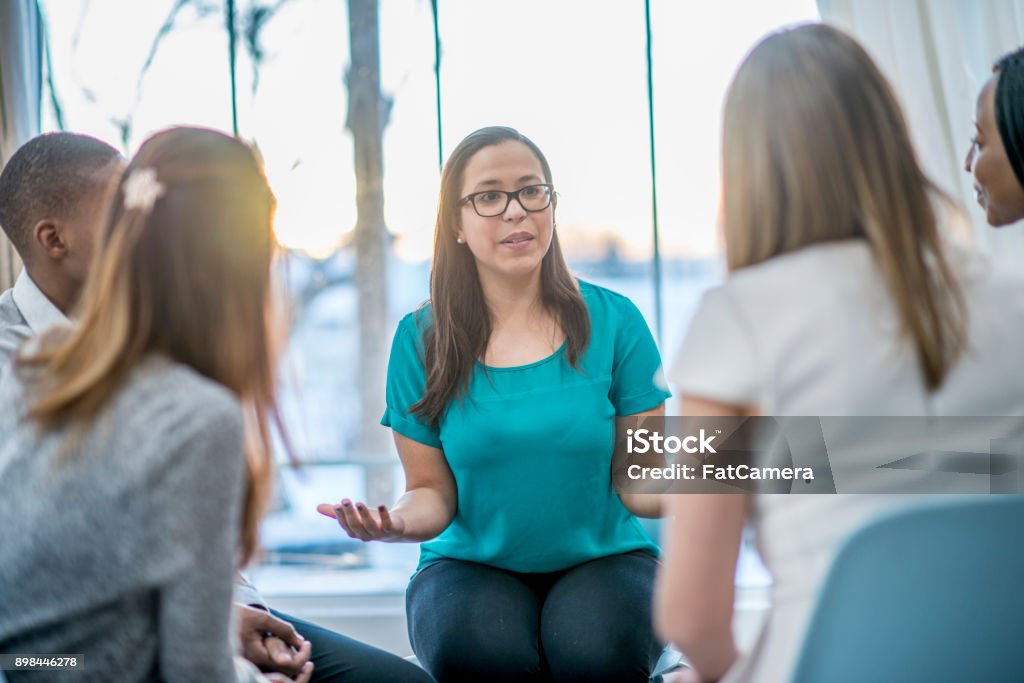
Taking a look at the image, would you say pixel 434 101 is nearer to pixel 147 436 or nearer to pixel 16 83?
pixel 16 83

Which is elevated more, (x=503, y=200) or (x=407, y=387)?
(x=503, y=200)

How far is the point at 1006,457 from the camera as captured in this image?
1005 millimetres

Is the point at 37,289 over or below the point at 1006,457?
over

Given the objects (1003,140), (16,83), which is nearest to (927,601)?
(1003,140)

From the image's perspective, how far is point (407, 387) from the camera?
2035mm

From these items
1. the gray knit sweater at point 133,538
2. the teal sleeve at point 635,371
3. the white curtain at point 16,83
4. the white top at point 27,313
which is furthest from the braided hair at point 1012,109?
the white curtain at point 16,83

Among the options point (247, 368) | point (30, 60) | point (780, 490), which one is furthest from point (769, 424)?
point (30, 60)

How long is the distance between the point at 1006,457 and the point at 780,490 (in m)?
0.25

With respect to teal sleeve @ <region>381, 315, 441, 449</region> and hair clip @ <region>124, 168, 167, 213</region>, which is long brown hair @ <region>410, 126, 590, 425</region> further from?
hair clip @ <region>124, 168, 167, 213</region>

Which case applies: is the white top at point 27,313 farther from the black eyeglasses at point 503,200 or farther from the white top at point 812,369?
the white top at point 812,369

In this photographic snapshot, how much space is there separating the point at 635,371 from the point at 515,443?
1.02 ft

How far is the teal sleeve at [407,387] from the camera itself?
2.00 metres

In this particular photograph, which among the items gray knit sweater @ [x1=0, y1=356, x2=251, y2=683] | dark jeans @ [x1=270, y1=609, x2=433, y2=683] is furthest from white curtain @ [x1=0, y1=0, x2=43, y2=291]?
gray knit sweater @ [x1=0, y1=356, x2=251, y2=683]

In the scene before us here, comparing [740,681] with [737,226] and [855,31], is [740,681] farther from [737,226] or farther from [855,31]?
[855,31]
